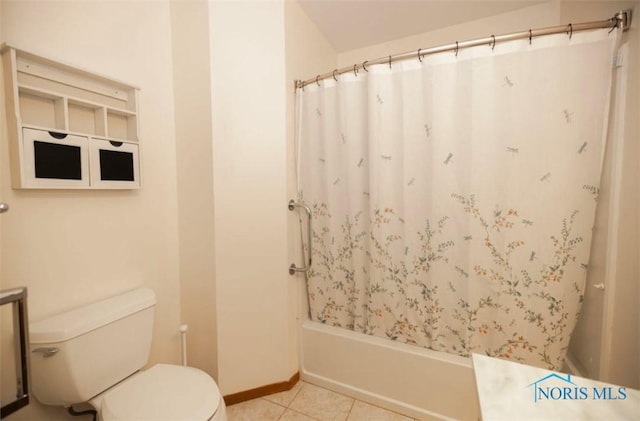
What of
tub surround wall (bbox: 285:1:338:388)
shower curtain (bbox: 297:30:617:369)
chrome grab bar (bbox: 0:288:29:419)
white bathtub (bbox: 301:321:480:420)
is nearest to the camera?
chrome grab bar (bbox: 0:288:29:419)

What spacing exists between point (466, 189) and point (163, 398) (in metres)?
1.60

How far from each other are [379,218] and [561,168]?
0.83 metres

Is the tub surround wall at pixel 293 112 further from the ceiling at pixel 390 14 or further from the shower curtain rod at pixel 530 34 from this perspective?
the shower curtain rod at pixel 530 34

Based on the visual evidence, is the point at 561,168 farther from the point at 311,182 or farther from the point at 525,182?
the point at 311,182

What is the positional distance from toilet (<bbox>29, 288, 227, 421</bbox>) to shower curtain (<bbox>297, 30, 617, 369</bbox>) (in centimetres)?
91

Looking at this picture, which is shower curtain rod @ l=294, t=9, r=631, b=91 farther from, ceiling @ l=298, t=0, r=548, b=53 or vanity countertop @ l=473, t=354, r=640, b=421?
vanity countertop @ l=473, t=354, r=640, b=421

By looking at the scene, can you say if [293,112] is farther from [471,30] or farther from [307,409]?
[307,409]

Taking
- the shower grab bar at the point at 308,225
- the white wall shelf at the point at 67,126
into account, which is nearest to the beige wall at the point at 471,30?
the shower grab bar at the point at 308,225

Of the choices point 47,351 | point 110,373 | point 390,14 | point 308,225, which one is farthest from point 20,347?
point 390,14

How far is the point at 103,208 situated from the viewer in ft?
4.01

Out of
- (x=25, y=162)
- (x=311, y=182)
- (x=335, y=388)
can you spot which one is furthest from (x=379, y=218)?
(x=25, y=162)

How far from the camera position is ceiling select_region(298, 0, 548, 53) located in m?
1.59

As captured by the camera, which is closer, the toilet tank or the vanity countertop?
the vanity countertop

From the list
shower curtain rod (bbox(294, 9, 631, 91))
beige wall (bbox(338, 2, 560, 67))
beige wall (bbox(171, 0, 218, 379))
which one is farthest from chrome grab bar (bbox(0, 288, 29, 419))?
beige wall (bbox(338, 2, 560, 67))
